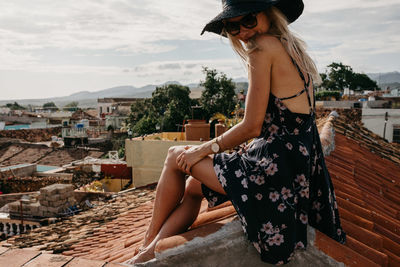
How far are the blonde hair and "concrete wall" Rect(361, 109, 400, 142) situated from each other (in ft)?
44.7

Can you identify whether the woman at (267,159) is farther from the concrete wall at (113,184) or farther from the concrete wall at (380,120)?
the concrete wall at (380,120)

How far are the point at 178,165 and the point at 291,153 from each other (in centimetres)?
61

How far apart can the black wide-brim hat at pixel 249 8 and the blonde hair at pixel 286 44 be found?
0.19 feet

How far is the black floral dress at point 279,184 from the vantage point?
60.1 inches

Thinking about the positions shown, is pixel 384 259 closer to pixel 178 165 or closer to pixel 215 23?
pixel 178 165

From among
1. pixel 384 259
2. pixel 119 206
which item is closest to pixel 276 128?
pixel 384 259

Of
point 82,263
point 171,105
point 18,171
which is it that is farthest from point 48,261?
point 171,105

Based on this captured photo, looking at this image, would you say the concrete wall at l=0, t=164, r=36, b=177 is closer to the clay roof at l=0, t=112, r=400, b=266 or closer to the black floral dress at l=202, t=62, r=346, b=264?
the clay roof at l=0, t=112, r=400, b=266

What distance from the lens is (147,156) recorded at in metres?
10.9

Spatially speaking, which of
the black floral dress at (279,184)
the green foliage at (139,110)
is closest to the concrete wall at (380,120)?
the black floral dress at (279,184)

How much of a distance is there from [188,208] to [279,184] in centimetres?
58

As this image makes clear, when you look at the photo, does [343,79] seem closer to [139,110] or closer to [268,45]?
[139,110]

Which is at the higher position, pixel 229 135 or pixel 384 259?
pixel 229 135

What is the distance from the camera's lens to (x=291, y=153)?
1584mm
